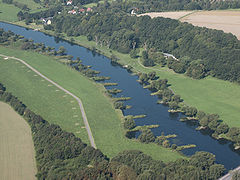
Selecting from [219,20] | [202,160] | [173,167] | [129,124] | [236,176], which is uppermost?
[219,20]

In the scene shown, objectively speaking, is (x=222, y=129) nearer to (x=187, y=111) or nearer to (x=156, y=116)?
(x=187, y=111)

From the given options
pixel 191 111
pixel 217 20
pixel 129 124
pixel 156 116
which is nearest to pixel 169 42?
pixel 217 20

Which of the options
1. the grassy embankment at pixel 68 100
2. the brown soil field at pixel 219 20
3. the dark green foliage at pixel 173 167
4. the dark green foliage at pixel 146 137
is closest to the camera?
the dark green foliage at pixel 173 167

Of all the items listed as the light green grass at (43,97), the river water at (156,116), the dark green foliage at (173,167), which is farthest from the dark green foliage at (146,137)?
the light green grass at (43,97)

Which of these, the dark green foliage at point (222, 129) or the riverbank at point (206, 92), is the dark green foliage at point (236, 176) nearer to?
the dark green foliage at point (222, 129)

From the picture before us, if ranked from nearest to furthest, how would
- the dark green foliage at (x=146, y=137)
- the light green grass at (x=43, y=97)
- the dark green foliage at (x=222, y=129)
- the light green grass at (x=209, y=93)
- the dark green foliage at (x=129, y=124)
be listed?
the dark green foliage at (x=146, y=137), the dark green foliage at (x=222, y=129), the dark green foliage at (x=129, y=124), the light green grass at (x=43, y=97), the light green grass at (x=209, y=93)

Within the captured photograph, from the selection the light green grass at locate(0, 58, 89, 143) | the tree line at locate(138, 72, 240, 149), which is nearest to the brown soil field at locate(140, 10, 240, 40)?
the tree line at locate(138, 72, 240, 149)

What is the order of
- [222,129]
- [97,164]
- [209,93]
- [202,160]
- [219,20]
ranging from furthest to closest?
[219,20] < [209,93] < [222,129] < [202,160] < [97,164]

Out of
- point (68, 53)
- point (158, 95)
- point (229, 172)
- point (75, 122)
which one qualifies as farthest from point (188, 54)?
point (229, 172)
